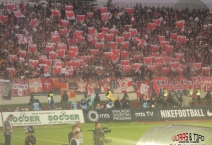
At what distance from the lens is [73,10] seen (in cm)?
4628

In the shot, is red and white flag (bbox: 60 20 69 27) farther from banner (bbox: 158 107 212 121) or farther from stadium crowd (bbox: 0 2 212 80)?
banner (bbox: 158 107 212 121)

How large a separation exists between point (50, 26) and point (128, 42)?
7.47m

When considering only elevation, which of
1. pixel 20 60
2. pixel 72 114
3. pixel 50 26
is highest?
pixel 50 26

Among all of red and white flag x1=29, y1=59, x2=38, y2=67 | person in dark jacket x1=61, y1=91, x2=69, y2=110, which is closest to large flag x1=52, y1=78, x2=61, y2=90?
person in dark jacket x1=61, y1=91, x2=69, y2=110

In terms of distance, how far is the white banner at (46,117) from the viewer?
2655 cm

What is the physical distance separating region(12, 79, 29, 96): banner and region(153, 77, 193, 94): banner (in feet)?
34.2

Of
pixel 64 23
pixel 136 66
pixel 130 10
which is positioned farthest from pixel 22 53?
pixel 130 10

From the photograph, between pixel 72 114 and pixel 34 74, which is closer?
pixel 72 114

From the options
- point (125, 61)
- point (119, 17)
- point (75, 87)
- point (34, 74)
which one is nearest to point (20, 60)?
point (34, 74)

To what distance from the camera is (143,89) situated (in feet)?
119

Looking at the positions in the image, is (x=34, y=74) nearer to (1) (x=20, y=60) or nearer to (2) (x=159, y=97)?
(1) (x=20, y=60)

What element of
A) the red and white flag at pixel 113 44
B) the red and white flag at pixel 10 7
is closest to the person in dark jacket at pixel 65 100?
the red and white flag at pixel 113 44

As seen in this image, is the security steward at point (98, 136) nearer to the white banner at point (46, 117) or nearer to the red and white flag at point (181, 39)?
the white banner at point (46, 117)

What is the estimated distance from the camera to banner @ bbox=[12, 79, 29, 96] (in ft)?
106
